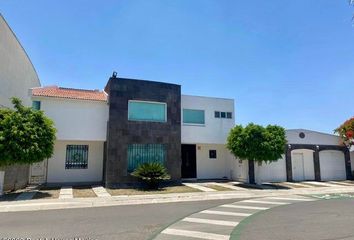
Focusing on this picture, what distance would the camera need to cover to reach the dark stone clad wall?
1789cm

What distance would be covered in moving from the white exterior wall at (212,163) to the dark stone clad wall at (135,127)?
383 centimetres

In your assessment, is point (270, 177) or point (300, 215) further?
point (270, 177)

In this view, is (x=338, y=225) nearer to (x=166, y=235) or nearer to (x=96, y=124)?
(x=166, y=235)

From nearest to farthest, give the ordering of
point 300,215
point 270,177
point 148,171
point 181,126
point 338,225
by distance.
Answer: point 338,225 → point 300,215 → point 148,171 → point 181,126 → point 270,177

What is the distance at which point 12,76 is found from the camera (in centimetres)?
1997

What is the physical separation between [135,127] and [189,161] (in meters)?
6.04

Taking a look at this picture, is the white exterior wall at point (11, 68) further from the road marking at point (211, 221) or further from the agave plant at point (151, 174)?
the road marking at point (211, 221)

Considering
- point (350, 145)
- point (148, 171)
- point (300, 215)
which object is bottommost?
point (300, 215)

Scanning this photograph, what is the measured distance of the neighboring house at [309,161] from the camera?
22.9 meters

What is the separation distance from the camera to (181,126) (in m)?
21.3

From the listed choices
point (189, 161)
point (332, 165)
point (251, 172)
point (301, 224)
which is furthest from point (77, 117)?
point (332, 165)

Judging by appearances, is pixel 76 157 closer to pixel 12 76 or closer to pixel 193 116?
pixel 12 76

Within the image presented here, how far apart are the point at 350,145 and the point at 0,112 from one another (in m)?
→ 25.8

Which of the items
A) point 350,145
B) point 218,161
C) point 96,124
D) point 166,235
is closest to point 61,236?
point 166,235
